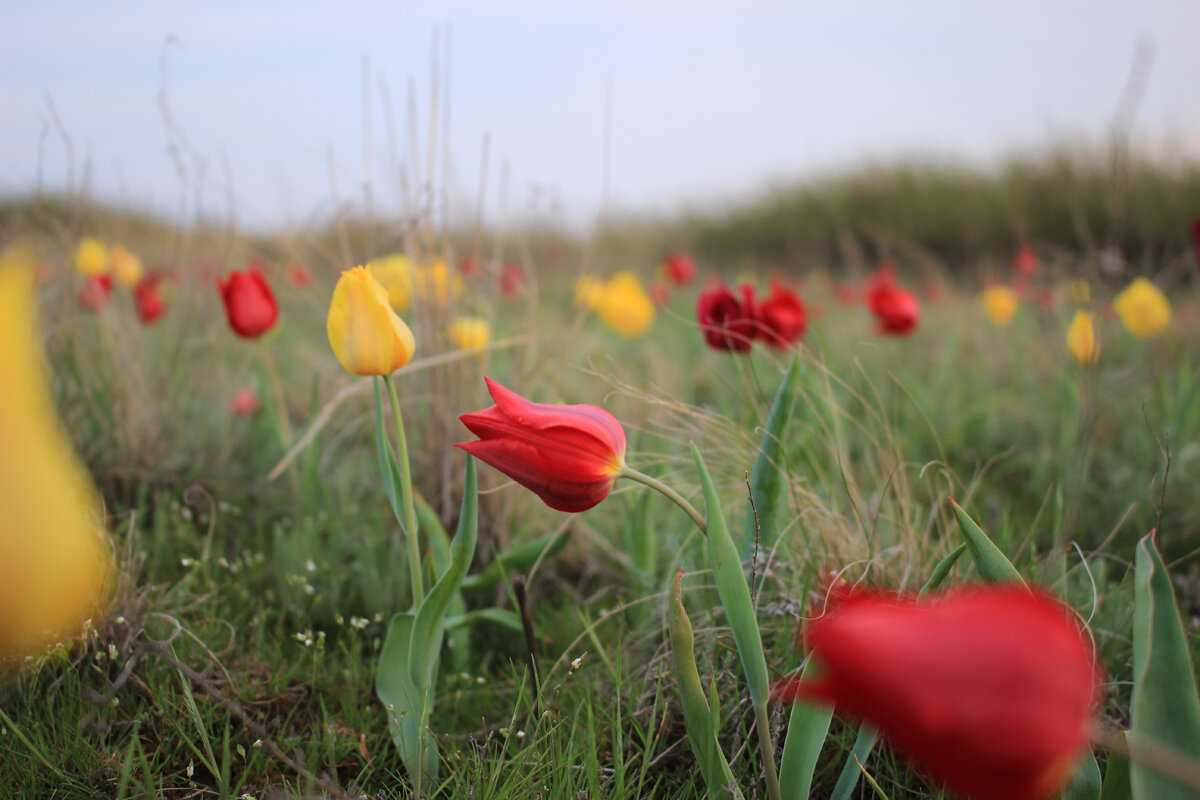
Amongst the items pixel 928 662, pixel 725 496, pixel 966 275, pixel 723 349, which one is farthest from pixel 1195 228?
pixel 966 275

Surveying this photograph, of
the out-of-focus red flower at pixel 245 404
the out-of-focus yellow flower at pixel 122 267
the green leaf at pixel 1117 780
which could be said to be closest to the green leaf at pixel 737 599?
the green leaf at pixel 1117 780

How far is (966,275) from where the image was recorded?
7031mm

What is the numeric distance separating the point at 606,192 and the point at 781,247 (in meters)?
7.49

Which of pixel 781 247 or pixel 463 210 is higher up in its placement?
pixel 463 210

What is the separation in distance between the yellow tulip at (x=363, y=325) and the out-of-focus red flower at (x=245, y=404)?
4.31 feet

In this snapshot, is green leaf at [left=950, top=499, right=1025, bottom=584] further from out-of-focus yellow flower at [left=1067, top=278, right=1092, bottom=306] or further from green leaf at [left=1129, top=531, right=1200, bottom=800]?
out-of-focus yellow flower at [left=1067, top=278, right=1092, bottom=306]

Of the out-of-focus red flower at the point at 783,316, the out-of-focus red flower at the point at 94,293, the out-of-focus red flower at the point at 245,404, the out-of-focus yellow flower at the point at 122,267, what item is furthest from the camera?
the out-of-focus yellow flower at the point at 122,267

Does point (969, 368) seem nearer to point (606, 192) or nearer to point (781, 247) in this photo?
point (606, 192)

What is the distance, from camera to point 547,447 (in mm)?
683

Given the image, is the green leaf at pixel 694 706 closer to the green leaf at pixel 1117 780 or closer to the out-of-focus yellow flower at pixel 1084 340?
the green leaf at pixel 1117 780

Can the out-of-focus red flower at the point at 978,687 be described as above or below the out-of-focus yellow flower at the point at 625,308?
above

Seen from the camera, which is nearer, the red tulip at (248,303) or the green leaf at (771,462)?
the green leaf at (771,462)

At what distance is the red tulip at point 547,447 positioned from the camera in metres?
0.68

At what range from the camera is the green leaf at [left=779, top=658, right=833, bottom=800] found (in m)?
0.70
